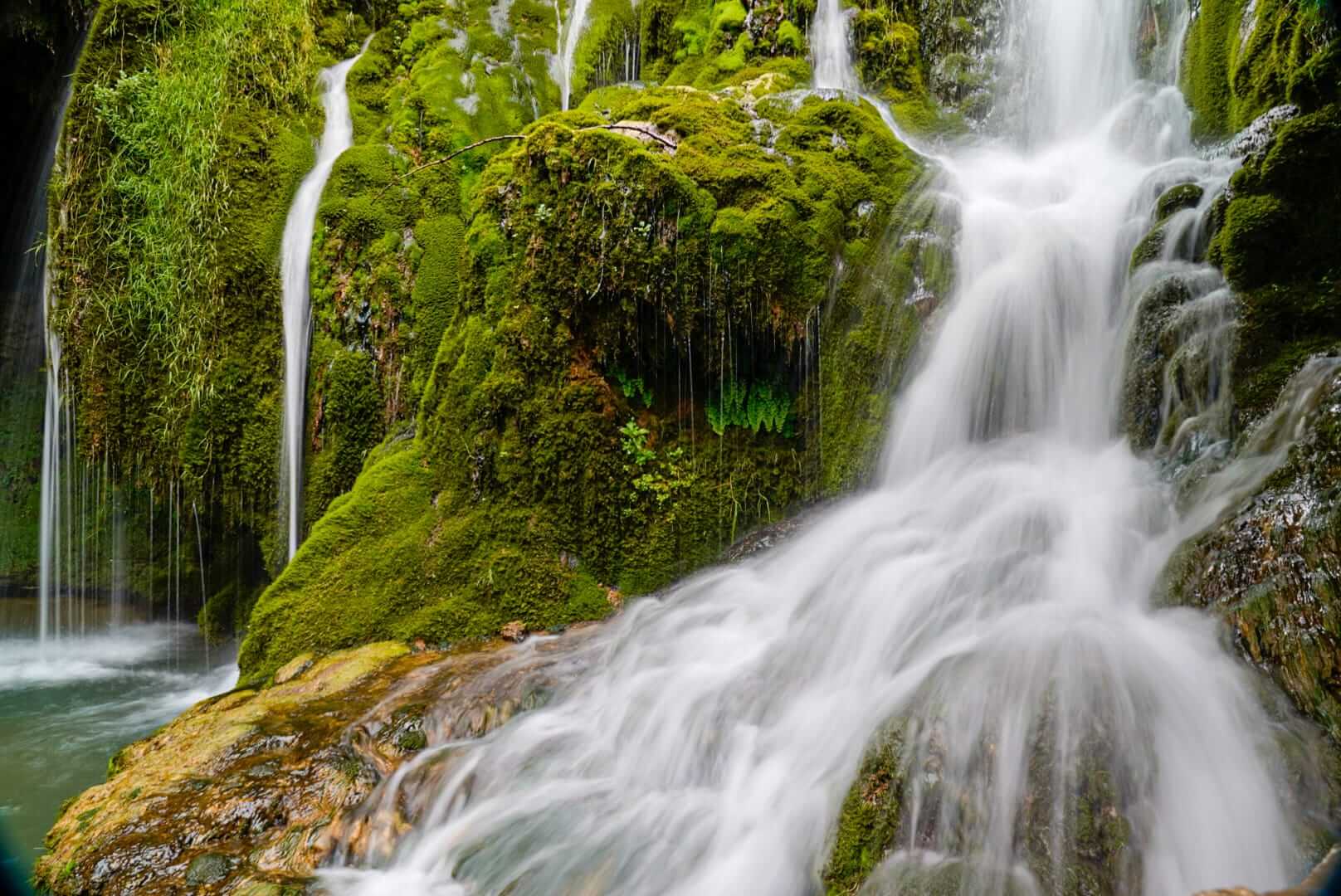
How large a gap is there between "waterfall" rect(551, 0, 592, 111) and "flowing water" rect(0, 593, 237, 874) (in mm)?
8828

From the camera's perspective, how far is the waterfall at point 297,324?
8133mm

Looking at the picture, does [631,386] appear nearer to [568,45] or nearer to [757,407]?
[757,407]

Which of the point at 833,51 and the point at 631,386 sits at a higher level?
the point at 833,51

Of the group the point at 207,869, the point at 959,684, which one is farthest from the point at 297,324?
the point at 959,684

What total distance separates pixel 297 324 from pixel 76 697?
4.58 m

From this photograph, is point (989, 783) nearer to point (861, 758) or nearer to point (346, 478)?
point (861, 758)

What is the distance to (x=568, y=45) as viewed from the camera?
1096 centimetres

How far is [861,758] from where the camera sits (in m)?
3.28

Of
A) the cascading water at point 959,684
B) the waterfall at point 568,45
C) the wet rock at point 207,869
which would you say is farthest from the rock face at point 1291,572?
the waterfall at point 568,45

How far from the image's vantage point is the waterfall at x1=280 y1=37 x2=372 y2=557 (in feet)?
26.7

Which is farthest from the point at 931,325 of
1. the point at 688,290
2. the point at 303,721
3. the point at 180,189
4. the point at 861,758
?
the point at 180,189

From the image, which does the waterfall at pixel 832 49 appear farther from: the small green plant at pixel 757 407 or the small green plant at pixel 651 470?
the small green plant at pixel 651 470

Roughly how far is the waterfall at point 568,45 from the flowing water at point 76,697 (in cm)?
883

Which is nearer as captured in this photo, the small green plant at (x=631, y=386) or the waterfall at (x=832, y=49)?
the small green plant at (x=631, y=386)
